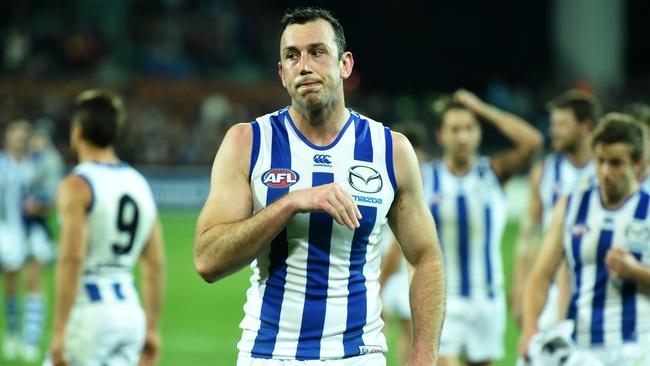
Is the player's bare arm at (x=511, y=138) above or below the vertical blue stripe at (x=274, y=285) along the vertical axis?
above

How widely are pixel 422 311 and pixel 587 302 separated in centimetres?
177

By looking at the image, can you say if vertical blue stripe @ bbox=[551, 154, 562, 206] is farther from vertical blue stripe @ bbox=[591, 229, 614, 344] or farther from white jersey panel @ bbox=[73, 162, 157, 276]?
white jersey panel @ bbox=[73, 162, 157, 276]

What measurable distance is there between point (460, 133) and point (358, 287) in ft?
13.3

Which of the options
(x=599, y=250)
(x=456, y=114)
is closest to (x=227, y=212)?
(x=599, y=250)

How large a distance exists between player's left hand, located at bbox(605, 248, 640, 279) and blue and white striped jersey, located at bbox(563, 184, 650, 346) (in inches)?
3.9

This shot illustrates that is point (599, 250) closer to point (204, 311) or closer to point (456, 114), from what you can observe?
point (456, 114)

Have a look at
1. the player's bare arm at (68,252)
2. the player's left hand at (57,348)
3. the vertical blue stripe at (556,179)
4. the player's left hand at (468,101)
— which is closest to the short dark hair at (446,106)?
the player's left hand at (468,101)

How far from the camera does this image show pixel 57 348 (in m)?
5.84

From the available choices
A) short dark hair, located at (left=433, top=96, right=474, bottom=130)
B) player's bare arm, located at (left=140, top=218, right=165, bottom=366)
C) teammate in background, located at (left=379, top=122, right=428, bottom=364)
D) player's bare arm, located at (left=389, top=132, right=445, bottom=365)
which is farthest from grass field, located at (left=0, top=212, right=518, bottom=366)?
player's bare arm, located at (left=389, top=132, right=445, bottom=365)

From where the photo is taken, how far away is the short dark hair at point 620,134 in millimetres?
5551

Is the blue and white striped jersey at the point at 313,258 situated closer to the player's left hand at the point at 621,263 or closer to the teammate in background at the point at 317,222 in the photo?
the teammate in background at the point at 317,222

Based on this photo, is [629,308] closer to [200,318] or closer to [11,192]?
[11,192]

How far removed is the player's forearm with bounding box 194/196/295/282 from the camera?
12.4ft

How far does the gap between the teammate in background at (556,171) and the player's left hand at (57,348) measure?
3.34 meters
